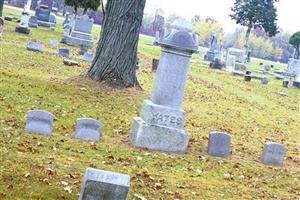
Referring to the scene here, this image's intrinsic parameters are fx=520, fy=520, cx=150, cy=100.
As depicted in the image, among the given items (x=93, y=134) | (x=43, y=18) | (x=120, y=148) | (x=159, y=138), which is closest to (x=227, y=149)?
(x=159, y=138)

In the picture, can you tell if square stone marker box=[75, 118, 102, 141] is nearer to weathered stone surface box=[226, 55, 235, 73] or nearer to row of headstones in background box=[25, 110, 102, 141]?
row of headstones in background box=[25, 110, 102, 141]

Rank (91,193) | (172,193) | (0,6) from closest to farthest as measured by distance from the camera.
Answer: (91,193)
(172,193)
(0,6)


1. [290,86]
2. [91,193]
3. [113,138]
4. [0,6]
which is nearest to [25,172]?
[91,193]

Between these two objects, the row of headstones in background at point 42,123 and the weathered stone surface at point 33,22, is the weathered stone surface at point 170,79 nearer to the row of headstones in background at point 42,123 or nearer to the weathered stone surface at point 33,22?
the row of headstones in background at point 42,123

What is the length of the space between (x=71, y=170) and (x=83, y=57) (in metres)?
15.6

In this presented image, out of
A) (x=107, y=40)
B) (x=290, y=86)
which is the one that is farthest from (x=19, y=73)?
(x=290, y=86)

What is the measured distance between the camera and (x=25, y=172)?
20.5 ft

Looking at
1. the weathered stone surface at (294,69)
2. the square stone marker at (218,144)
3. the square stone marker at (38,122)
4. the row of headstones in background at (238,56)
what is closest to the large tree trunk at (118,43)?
the square stone marker at (218,144)

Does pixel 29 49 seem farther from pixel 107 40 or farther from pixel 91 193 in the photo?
pixel 91 193

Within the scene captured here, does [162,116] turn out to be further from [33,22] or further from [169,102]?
[33,22]

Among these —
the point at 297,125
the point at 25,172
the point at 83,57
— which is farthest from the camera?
the point at 83,57

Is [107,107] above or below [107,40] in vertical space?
below

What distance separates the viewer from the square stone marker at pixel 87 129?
28.2 feet

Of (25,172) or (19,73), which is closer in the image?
(25,172)
